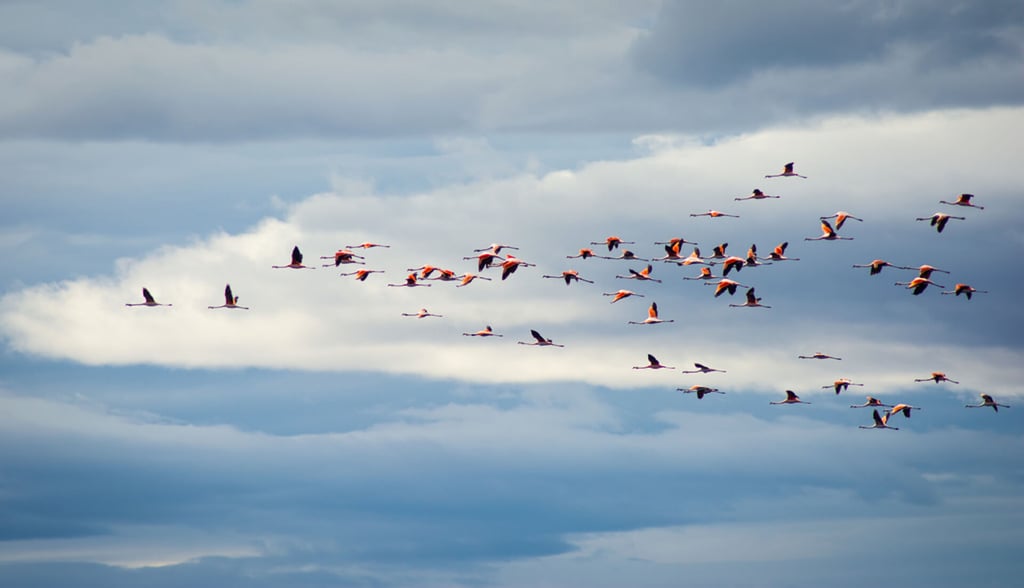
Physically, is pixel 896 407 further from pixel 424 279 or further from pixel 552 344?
pixel 424 279

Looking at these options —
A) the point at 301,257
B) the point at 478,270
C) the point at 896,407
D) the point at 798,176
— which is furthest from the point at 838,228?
the point at 301,257

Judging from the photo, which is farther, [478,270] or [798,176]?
[798,176]

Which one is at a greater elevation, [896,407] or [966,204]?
[966,204]

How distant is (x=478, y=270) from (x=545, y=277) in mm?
11479

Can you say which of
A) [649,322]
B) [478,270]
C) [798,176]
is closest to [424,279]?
[478,270]

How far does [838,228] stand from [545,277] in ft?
98.6

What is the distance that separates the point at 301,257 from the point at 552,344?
2692cm

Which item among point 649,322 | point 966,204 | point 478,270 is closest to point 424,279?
point 478,270

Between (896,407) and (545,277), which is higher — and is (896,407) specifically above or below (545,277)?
below

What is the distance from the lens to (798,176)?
631 feet

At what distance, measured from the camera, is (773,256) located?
19250 cm

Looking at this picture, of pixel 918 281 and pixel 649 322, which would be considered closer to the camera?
pixel 918 281

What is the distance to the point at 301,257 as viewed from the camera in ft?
616

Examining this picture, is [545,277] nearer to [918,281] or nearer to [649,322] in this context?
[649,322]
